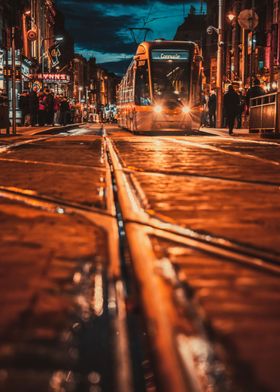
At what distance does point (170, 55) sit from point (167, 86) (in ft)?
3.96

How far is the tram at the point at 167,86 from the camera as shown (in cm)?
2866

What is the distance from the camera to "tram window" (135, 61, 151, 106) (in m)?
28.9

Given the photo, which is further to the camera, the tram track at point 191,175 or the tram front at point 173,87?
the tram front at point 173,87

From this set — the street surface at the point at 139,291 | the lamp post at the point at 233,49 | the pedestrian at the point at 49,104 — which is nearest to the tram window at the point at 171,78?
the pedestrian at the point at 49,104

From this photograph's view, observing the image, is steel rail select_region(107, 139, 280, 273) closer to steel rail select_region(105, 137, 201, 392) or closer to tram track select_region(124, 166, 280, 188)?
steel rail select_region(105, 137, 201, 392)

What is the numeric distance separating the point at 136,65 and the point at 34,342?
27387mm

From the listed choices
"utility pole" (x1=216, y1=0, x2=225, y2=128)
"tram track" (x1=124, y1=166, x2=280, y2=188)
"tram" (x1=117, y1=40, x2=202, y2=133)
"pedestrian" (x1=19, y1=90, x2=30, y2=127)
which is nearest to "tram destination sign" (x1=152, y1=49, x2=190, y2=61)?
"tram" (x1=117, y1=40, x2=202, y2=133)

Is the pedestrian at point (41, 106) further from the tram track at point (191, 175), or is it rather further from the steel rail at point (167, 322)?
the steel rail at point (167, 322)

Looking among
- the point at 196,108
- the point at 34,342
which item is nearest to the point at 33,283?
the point at 34,342

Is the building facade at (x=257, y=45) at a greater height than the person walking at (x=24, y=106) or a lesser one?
greater

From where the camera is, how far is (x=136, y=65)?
96.0 ft

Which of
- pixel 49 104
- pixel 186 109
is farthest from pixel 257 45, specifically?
pixel 186 109

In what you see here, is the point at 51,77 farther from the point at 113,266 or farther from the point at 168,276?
the point at 168,276

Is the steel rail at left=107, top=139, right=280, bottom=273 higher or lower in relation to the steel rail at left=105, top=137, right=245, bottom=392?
lower
